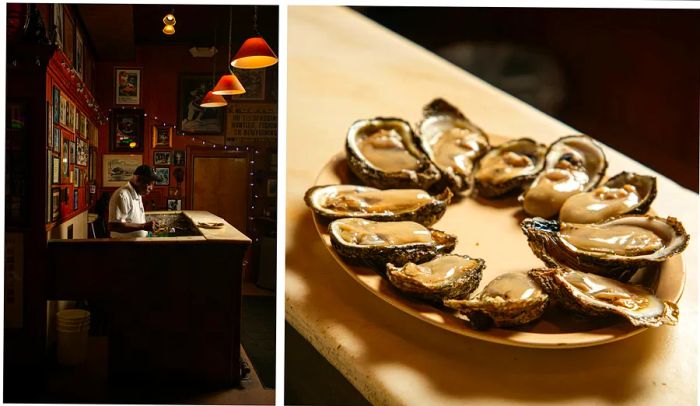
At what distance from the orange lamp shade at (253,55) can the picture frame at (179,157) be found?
28 centimetres

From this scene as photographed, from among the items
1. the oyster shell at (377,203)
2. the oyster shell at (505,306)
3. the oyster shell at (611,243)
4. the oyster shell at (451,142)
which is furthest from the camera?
the oyster shell at (451,142)

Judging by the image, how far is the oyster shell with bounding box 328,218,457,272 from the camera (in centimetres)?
127

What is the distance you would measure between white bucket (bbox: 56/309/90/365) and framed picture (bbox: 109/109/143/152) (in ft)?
1.43

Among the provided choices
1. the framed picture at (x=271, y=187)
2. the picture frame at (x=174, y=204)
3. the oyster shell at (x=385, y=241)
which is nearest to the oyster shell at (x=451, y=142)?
the oyster shell at (x=385, y=241)

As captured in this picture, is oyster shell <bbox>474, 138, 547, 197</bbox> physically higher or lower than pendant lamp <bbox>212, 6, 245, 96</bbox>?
lower

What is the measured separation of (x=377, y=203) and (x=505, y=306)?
0.48 m

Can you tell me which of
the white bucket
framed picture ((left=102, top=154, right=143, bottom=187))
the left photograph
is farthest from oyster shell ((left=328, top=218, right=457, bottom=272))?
the white bucket

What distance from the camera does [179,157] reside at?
1.53m

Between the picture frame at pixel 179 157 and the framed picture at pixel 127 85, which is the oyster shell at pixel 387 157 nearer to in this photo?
the picture frame at pixel 179 157

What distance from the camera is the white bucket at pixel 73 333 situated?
4.78 ft

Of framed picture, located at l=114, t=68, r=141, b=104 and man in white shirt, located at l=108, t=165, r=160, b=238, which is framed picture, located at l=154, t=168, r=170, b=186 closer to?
man in white shirt, located at l=108, t=165, r=160, b=238

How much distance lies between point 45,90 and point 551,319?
1.34 m

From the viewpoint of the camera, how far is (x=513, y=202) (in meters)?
1.62

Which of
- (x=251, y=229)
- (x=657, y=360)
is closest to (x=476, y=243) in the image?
(x=657, y=360)
